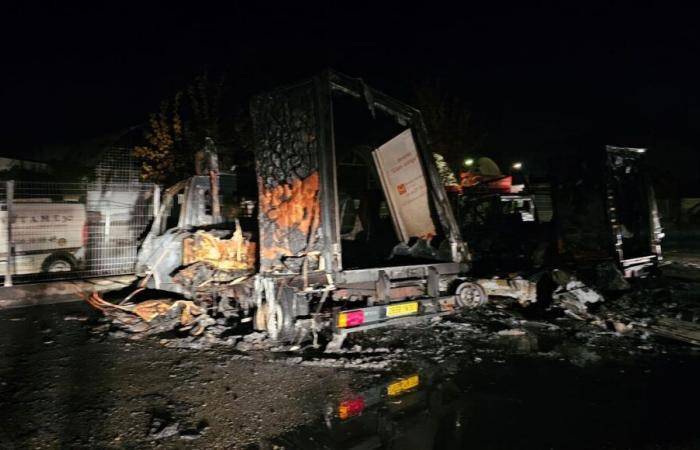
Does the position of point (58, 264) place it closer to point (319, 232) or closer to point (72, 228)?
point (72, 228)

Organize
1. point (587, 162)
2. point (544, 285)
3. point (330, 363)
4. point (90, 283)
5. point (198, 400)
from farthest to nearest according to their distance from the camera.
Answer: point (90, 283), point (587, 162), point (544, 285), point (330, 363), point (198, 400)

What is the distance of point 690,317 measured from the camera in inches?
242

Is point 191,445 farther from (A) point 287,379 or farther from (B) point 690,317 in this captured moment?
(B) point 690,317

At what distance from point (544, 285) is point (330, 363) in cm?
437

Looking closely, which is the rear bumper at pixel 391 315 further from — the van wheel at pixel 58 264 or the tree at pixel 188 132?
the tree at pixel 188 132

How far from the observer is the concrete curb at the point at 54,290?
26.2ft

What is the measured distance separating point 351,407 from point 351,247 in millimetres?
4550

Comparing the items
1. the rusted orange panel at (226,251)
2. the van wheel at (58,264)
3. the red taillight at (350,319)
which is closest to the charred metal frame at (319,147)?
the red taillight at (350,319)

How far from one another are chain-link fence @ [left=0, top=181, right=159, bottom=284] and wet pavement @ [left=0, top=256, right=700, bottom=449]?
138 inches

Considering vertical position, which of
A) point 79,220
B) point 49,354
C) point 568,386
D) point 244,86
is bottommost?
point 568,386

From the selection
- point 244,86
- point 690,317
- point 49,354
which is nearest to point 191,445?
point 49,354

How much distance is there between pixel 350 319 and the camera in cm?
480

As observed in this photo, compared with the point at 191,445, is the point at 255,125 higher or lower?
higher

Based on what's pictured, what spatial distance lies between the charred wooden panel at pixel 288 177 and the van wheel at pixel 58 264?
21.3 feet
